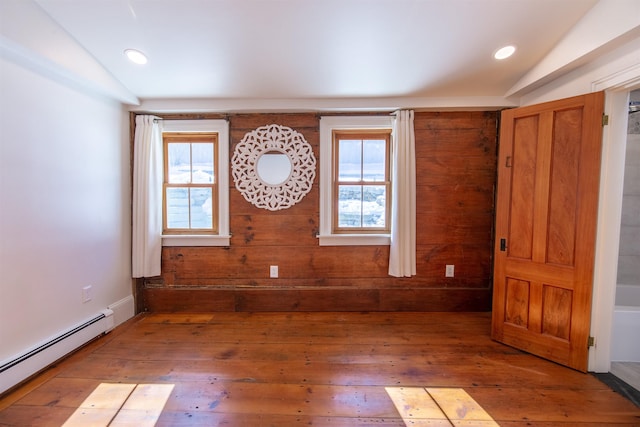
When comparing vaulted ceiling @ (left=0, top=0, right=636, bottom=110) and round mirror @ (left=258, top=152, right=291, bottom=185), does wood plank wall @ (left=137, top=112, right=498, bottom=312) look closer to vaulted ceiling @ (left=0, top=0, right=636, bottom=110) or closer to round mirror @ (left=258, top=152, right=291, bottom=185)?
round mirror @ (left=258, top=152, right=291, bottom=185)

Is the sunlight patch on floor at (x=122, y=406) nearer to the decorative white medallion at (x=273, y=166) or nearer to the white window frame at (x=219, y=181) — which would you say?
the white window frame at (x=219, y=181)

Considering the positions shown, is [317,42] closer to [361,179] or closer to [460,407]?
[361,179]

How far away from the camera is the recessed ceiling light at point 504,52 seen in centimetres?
201

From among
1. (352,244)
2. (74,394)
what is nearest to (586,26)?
(352,244)

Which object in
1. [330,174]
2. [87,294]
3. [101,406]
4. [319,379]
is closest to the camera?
[101,406]

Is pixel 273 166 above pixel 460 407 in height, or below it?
above

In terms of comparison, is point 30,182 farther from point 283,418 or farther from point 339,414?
point 339,414

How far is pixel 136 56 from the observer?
6.80ft

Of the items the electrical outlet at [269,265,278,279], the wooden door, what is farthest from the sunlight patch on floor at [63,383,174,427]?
the wooden door

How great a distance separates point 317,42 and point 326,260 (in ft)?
6.38

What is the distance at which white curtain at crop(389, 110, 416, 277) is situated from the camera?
2633 millimetres

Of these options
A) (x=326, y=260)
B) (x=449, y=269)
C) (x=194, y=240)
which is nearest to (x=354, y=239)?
(x=326, y=260)

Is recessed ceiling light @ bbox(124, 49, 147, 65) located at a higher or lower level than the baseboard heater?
higher

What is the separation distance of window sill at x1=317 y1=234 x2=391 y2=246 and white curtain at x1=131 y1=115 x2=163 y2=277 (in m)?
1.67
